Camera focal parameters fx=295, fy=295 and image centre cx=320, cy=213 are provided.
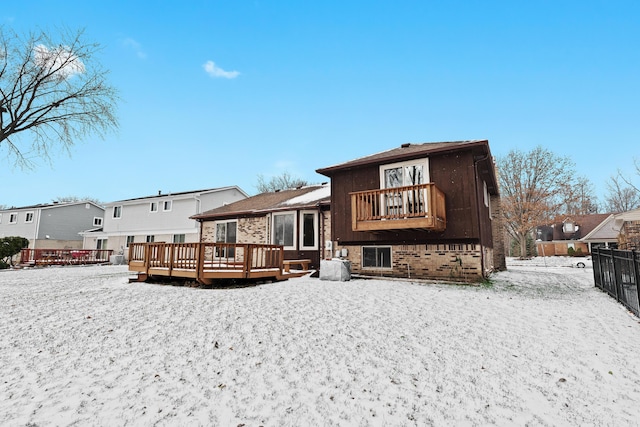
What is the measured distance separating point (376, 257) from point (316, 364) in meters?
7.97

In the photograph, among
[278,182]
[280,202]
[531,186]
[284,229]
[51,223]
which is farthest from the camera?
[278,182]

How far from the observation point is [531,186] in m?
28.9

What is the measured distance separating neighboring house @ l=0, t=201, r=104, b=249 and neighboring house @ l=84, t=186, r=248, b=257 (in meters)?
Answer: 3.89

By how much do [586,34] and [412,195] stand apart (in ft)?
31.1

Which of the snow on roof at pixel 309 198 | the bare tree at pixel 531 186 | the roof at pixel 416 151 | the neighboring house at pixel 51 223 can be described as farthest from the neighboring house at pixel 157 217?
the bare tree at pixel 531 186

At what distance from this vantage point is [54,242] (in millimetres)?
28562

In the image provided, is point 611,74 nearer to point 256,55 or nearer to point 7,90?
point 256,55

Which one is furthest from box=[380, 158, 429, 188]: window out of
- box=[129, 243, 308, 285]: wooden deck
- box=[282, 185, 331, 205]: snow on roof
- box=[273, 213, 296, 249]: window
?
box=[273, 213, 296, 249]: window

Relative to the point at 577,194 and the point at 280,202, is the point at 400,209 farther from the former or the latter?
the point at 577,194

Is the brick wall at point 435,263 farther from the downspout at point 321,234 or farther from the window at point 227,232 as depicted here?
the window at point 227,232

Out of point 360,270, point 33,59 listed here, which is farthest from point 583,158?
point 33,59

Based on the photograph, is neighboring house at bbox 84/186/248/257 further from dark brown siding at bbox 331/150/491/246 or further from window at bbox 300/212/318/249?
dark brown siding at bbox 331/150/491/246

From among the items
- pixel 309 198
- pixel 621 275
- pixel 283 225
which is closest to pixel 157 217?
pixel 283 225

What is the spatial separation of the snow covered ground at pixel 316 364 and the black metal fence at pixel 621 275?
0.66 metres
